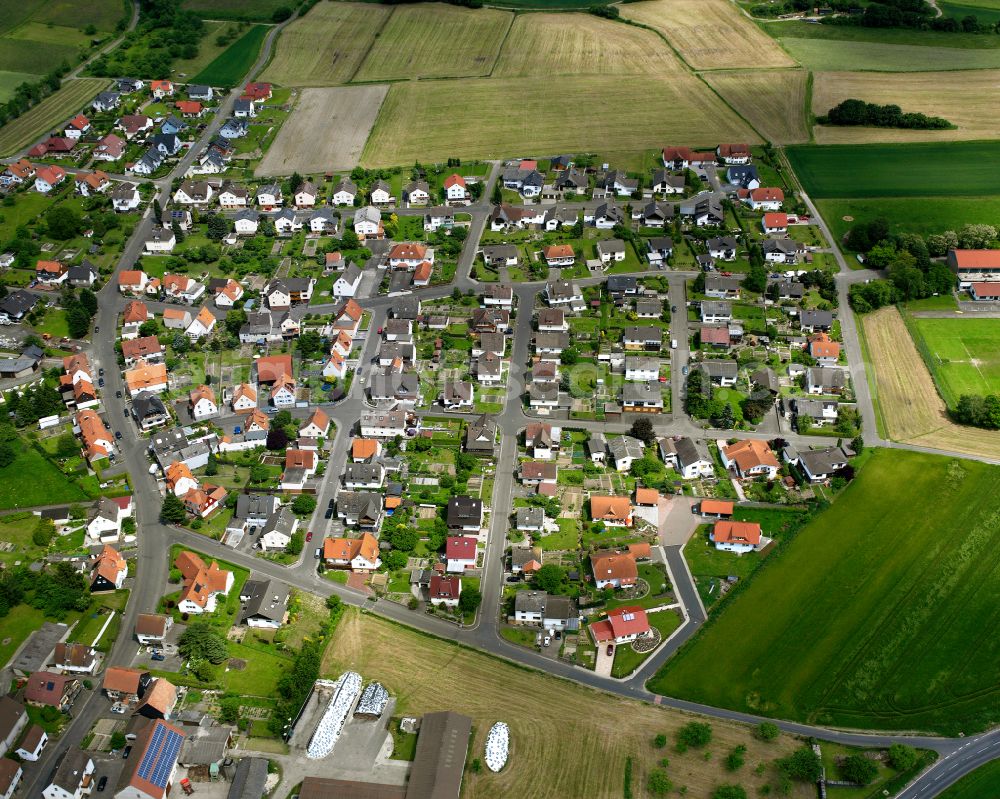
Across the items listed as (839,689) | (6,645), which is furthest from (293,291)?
(839,689)

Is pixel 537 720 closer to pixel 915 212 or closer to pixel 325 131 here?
pixel 915 212

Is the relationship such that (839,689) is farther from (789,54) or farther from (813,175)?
(789,54)

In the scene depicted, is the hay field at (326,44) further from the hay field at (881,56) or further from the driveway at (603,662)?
the driveway at (603,662)

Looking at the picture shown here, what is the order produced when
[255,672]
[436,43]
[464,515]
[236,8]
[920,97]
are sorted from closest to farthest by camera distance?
[255,672]
[464,515]
[920,97]
[436,43]
[236,8]

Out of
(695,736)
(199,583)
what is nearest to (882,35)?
(695,736)

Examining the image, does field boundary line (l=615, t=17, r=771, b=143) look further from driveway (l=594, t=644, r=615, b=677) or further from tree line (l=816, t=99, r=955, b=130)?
driveway (l=594, t=644, r=615, b=677)

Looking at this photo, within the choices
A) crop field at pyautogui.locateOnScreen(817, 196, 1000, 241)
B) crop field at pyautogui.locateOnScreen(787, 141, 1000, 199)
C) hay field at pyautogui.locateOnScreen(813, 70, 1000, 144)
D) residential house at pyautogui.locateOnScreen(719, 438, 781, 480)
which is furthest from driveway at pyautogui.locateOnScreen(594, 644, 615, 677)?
hay field at pyautogui.locateOnScreen(813, 70, 1000, 144)
